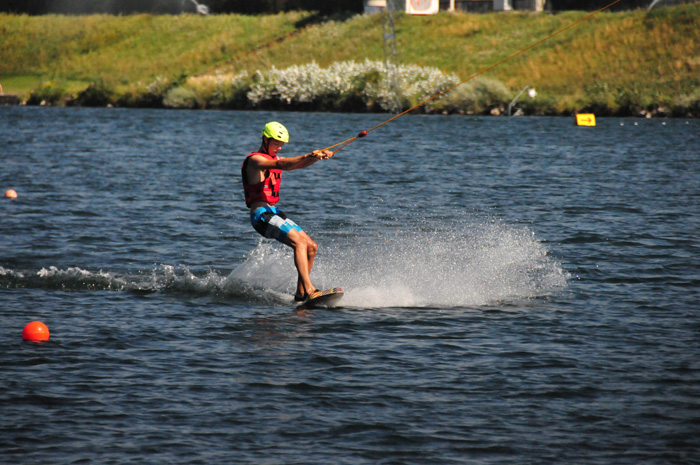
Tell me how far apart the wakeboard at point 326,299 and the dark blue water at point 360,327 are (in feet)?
0.47

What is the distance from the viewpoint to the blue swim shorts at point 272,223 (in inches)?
410

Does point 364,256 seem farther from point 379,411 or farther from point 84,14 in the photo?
point 84,14

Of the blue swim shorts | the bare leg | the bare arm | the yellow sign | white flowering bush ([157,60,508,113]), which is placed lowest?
the bare leg

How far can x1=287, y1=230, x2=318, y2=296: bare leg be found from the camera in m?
10.3

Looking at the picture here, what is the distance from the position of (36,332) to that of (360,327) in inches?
128

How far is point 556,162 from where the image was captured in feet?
93.8

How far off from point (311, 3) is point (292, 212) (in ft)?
270

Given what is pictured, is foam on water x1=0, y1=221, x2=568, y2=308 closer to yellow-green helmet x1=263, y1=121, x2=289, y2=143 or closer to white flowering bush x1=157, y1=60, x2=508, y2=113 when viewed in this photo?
yellow-green helmet x1=263, y1=121, x2=289, y2=143

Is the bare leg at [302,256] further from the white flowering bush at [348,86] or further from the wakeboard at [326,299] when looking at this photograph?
the white flowering bush at [348,86]

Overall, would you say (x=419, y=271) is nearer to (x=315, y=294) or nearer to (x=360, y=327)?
(x=315, y=294)

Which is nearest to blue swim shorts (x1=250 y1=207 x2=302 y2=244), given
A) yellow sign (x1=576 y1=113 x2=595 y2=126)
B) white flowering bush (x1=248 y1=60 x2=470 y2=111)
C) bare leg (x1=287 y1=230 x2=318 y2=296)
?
bare leg (x1=287 y1=230 x2=318 y2=296)

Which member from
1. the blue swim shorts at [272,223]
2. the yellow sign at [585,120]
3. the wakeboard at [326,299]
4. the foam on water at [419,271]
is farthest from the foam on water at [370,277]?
the yellow sign at [585,120]

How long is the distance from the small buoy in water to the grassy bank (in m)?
50.6

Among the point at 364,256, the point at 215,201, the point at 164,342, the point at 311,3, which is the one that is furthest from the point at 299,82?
the point at 164,342
